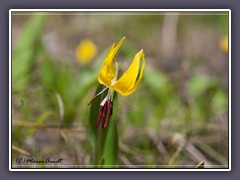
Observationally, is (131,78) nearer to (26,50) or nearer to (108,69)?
(108,69)


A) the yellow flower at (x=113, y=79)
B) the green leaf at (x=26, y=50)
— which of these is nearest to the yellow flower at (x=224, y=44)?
the yellow flower at (x=113, y=79)

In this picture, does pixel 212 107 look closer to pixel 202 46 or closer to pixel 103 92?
pixel 202 46

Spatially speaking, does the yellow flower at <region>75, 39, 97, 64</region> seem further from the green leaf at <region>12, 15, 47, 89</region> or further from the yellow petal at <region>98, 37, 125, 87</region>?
the yellow petal at <region>98, 37, 125, 87</region>

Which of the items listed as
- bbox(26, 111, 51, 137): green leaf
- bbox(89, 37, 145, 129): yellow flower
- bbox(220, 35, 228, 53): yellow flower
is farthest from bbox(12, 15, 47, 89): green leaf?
bbox(220, 35, 228, 53): yellow flower

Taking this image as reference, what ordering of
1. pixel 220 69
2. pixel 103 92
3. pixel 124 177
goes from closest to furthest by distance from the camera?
pixel 103 92, pixel 124 177, pixel 220 69

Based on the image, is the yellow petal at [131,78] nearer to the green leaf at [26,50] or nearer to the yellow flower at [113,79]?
the yellow flower at [113,79]
